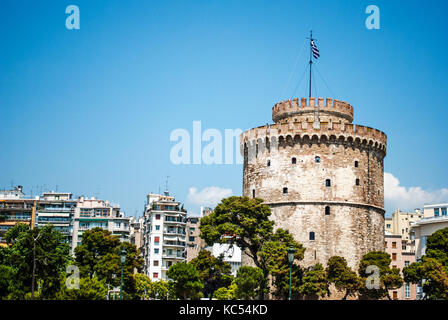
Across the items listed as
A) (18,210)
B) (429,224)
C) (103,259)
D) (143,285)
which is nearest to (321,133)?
(429,224)

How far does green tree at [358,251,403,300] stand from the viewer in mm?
44312

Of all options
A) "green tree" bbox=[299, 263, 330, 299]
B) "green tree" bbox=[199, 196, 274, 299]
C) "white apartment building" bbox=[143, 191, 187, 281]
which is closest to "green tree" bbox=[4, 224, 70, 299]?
"green tree" bbox=[199, 196, 274, 299]

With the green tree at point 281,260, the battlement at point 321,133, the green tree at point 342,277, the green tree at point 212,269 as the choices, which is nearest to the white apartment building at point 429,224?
the battlement at point 321,133

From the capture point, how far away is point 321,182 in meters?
50.9

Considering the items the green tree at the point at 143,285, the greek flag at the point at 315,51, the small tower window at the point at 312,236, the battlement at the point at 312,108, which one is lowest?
the green tree at the point at 143,285

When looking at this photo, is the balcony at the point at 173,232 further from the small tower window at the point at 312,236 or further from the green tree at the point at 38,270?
the green tree at the point at 38,270

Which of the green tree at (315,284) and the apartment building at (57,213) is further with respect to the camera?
the apartment building at (57,213)

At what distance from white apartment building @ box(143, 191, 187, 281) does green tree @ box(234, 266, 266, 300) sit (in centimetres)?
3428

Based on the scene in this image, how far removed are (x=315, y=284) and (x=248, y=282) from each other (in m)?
5.32

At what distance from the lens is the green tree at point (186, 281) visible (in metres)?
45.9

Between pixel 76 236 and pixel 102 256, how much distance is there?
35.0 m

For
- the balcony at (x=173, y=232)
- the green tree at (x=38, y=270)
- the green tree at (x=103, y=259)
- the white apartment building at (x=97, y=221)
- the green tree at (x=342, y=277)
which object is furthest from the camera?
the white apartment building at (x=97, y=221)

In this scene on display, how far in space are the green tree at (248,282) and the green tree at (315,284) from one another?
133 inches

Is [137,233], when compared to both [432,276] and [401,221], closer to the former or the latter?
[401,221]
